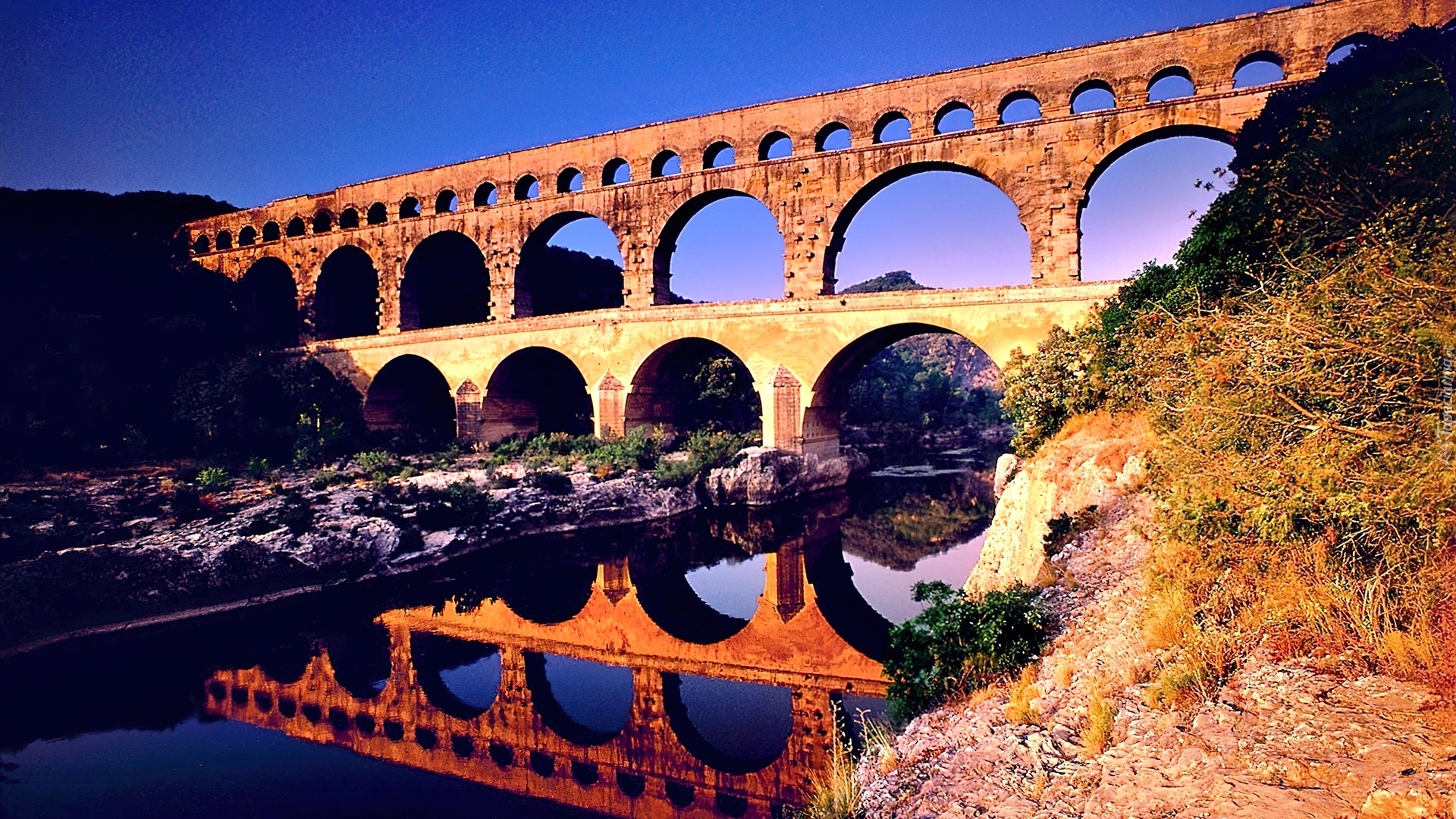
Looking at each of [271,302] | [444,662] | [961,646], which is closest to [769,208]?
[444,662]

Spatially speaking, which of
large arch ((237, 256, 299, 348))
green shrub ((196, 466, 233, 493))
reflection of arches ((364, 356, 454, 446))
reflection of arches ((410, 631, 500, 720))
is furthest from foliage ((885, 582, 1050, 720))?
large arch ((237, 256, 299, 348))

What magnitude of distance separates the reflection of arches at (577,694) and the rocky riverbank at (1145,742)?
12.9 ft

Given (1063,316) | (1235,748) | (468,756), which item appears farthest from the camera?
Answer: (1063,316)

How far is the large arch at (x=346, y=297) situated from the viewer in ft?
91.2

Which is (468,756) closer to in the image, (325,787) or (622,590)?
(325,787)

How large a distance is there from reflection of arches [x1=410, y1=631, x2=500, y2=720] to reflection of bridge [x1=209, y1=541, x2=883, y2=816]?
0.05m

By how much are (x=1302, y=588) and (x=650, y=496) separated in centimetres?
1532

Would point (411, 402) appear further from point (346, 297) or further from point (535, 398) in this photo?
point (346, 297)

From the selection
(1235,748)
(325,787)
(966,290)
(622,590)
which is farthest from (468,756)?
(966,290)

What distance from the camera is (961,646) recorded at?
5.93 meters

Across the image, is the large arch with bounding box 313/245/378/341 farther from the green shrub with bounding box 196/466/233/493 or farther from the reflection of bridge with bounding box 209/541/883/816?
the reflection of bridge with bounding box 209/541/883/816

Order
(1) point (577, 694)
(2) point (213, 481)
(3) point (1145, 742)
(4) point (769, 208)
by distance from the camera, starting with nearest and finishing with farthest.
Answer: (3) point (1145, 742)
(1) point (577, 694)
(2) point (213, 481)
(4) point (769, 208)

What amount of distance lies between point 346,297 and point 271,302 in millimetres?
3218

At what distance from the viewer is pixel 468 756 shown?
25.1 ft
